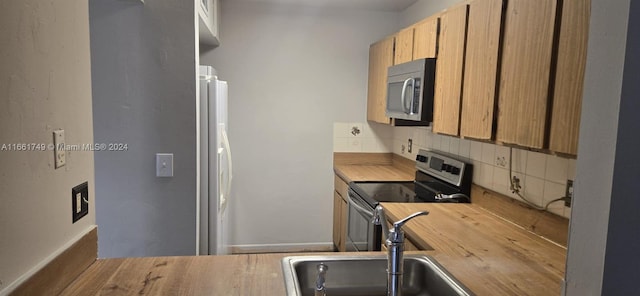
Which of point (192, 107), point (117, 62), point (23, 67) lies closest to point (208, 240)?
point (192, 107)

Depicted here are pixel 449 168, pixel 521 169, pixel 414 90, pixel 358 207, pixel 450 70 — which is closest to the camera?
pixel 521 169

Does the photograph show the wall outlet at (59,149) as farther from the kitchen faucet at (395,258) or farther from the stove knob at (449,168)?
the stove knob at (449,168)

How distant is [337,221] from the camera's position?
147 inches

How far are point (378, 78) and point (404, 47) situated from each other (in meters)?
0.60

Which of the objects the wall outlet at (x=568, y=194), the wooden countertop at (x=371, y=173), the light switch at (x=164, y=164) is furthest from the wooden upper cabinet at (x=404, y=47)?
the light switch at (x=164, y=164)

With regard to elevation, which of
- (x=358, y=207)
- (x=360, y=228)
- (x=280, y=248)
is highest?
(x=358, y=207)

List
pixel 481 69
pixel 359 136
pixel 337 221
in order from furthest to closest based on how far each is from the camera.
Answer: pixel 359 136 < pixel 337 221 < pixel 481 69

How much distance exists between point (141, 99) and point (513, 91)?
1.71 metres

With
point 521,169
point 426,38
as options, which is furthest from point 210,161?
point 521,169

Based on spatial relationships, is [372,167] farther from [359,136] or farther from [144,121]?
[144,121]

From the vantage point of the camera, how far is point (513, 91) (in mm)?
1632

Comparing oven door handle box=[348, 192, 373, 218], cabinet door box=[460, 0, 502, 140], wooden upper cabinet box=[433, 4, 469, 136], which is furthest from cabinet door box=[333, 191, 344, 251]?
cabinet door box=[460, 0, 502, 140]

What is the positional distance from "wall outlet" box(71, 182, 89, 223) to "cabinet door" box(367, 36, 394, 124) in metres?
2.31

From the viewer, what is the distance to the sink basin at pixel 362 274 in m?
1.42
